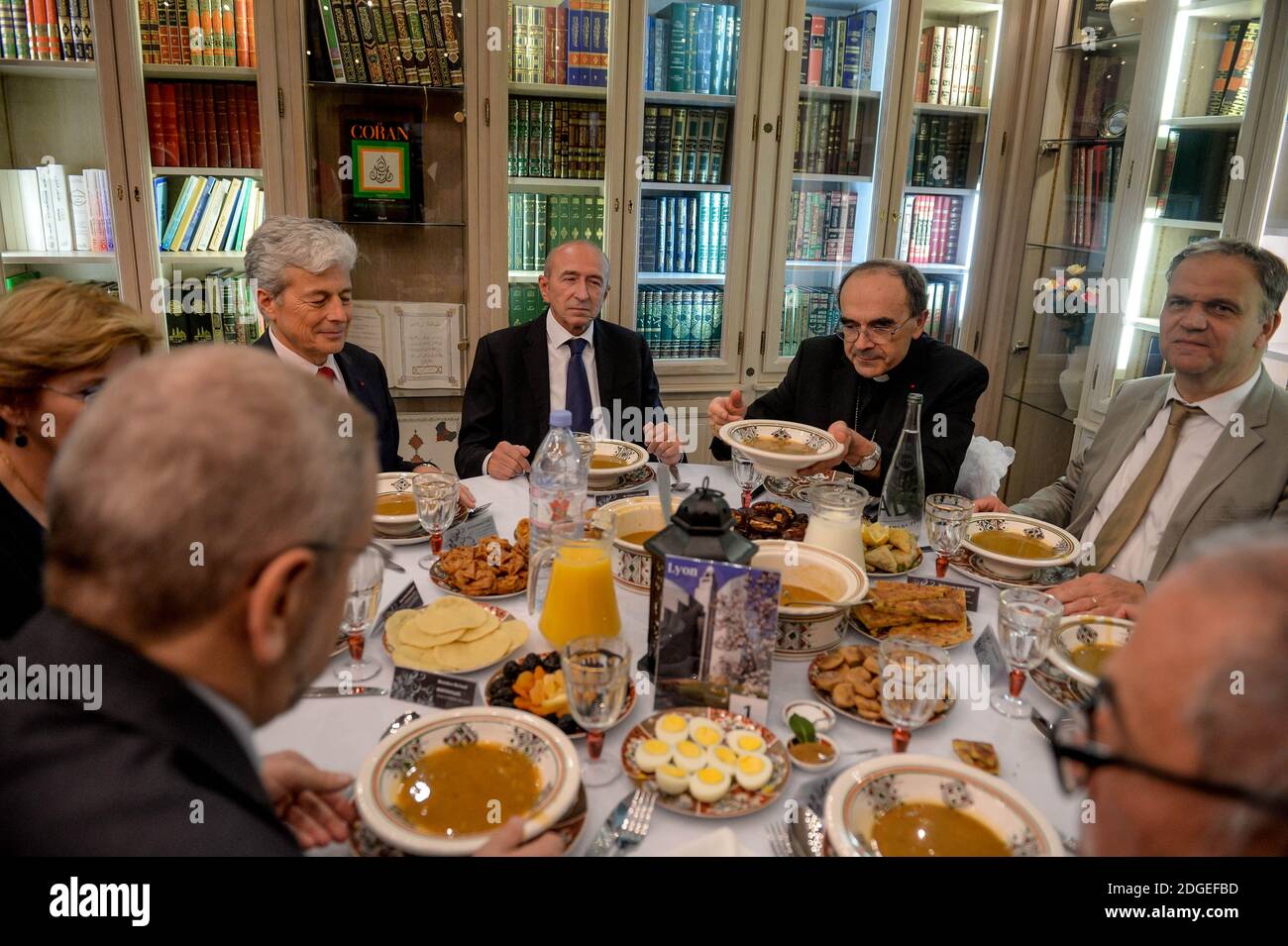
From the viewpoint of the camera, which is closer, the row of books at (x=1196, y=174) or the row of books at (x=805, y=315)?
the row of books at (x=1196, y=174)

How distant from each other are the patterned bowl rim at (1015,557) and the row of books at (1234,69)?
1878 mm

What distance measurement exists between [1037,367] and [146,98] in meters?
3.72

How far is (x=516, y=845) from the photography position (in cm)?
98

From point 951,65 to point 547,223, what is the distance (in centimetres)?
187

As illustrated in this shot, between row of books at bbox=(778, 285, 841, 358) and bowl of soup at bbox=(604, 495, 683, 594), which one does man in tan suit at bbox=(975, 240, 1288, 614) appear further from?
A: row of books at bbox=(778, 285, 841, 358)

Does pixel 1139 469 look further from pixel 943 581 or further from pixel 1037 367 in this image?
pixel 1037 367

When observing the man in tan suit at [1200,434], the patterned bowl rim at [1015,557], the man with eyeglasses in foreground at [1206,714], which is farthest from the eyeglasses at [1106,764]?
the man in tan suit at [1200,434]

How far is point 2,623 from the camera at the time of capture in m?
1.39

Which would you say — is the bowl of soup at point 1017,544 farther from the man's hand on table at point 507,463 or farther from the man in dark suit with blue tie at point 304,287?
the man in dark suit with blue tie at point 304,287

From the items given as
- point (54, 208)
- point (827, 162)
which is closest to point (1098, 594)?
point (827, 162)

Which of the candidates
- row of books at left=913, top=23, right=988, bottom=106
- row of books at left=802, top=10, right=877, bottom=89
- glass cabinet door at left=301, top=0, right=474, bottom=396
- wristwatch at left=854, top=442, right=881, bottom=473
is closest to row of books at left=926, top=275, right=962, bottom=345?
row of books at left=913, top=23, right=988, bottom=106

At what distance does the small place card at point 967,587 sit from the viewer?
5.42ft
